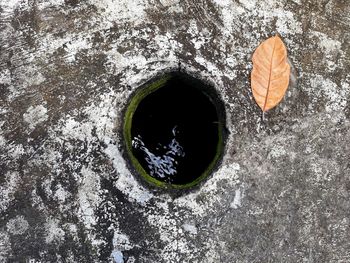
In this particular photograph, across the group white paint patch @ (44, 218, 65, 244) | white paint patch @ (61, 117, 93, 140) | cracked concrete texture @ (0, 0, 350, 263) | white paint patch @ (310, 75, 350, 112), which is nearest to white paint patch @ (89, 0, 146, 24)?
cracked concrete texture @ (0, 0, 350, 263)

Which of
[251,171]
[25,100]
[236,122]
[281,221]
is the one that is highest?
[25,100]

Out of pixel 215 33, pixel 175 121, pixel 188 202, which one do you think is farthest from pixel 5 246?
pixel 215 33

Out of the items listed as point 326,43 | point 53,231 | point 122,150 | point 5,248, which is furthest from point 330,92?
point 5,248

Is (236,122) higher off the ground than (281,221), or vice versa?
(236,122)

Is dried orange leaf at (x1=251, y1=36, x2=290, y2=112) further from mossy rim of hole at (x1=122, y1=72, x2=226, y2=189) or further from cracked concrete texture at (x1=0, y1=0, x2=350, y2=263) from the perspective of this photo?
mossy rim of hole at (x1=122, y1=72, x2=226, y2=189)

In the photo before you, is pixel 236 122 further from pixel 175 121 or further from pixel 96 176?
pixel 96 176

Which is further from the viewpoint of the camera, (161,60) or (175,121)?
(175,121)

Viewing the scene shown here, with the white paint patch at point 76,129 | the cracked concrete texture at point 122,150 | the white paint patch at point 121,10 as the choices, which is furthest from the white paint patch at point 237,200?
the white paint patch at point 121,10
